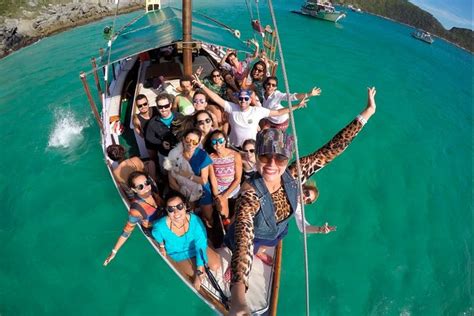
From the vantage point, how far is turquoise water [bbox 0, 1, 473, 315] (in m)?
5.53

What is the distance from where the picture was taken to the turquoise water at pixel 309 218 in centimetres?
553

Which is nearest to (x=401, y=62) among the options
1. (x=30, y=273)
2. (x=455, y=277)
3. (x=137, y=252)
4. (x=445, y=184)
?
(x=445, y=184)

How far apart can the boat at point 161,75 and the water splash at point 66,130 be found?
6.61 feet

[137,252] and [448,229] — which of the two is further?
[448,229]

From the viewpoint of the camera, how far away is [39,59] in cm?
1852

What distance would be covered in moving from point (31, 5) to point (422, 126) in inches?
1393

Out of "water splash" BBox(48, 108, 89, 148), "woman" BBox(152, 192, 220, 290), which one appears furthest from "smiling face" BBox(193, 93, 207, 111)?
"water splash" BBox(48, 108, 89, 148)

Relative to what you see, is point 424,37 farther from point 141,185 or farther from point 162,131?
point 141,185

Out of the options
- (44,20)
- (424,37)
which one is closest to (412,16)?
(424,37)

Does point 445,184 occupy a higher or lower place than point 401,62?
lower

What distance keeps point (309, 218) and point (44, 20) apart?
101ft

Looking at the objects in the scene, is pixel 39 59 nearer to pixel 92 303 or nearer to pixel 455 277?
pixel 92 303

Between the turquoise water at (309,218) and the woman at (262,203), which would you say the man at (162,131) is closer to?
the turquoise water at (309,218)

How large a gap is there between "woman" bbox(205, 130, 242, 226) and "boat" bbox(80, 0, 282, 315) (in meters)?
0.80
